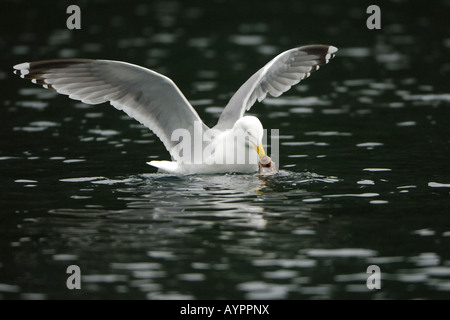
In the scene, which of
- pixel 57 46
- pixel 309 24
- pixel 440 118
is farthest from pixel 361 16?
pixel 440 118

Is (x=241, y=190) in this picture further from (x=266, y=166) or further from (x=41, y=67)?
(x=41, y=67)

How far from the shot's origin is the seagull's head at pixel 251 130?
11633mm

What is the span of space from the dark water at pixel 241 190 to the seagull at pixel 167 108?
0.97ft

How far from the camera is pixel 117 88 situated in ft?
40.2

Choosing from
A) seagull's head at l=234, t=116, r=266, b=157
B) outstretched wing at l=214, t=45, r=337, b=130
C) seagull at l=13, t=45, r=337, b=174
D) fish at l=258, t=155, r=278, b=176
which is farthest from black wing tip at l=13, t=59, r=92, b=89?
outstretched wing at l=214, t=45, r=337, b=130

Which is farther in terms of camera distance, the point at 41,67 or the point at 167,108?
the point at 167,108

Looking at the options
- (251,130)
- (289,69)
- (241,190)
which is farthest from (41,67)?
(289,69)

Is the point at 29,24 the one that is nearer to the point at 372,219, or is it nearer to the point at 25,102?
the point at 25,102

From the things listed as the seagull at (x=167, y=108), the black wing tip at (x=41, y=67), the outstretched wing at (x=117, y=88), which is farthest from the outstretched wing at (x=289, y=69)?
the black wing tip at (x=41, y=67)

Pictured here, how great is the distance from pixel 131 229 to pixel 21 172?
3617 mm

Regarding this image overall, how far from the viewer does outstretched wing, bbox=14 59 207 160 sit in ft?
39.1

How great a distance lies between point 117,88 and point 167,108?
74cm

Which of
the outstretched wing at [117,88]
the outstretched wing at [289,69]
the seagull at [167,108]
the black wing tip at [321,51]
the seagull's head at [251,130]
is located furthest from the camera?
the black wing tip at [321,51]

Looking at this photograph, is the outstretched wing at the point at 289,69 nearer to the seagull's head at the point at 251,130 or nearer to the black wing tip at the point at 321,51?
the black wing tip at the point at 321,51
